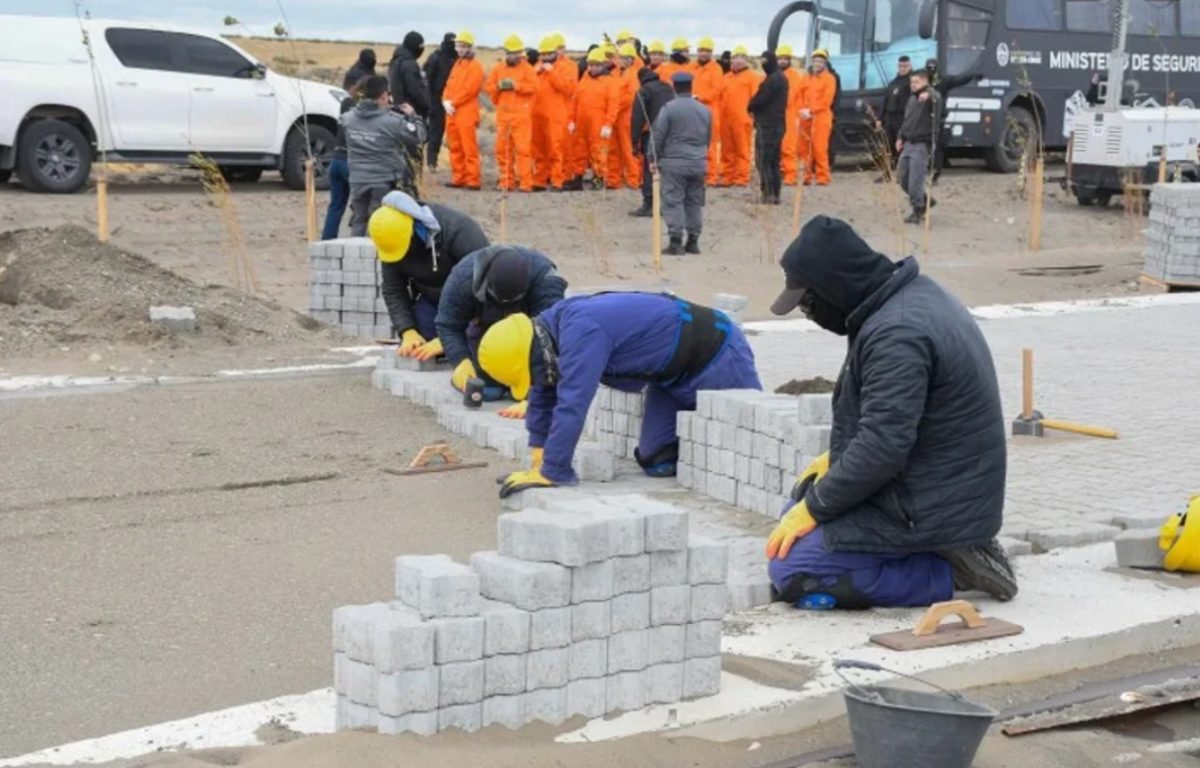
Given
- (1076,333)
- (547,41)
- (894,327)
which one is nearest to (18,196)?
(547,41)

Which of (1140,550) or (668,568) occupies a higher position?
(668,568)

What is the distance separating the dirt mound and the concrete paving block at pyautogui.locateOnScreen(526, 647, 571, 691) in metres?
8.00

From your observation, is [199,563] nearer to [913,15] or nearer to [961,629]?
[961,629]

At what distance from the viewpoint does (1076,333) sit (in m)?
14.0

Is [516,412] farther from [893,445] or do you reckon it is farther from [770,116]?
[770,116]

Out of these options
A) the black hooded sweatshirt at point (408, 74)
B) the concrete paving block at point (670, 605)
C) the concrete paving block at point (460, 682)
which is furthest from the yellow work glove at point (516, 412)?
the black hooded sweatshirt at point (408, 74)

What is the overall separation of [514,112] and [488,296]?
13520mm

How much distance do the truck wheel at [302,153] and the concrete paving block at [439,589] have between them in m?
17.0

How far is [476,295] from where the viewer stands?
30.7 ft

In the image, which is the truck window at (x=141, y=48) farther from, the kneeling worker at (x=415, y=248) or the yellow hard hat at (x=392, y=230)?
the yellow hard hat at (x=392, y=230)

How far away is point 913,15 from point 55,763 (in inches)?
908

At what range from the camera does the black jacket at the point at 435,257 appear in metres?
10.8

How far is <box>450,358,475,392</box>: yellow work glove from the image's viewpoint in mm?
10188

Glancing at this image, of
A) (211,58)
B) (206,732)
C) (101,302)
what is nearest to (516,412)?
(101,302)
